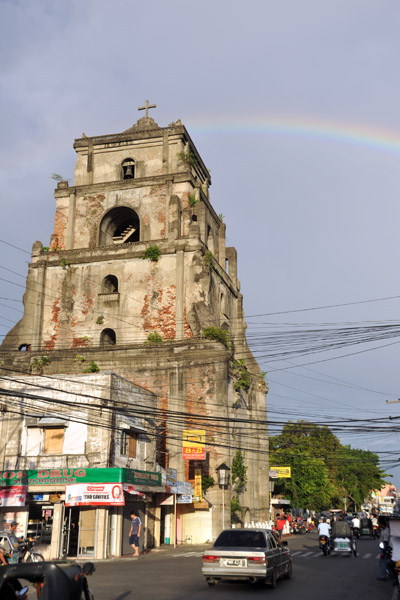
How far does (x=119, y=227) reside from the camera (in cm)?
4753

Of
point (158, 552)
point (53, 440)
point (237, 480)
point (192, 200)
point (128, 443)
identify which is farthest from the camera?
point (192, 200)

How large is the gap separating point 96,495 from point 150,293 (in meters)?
18.2

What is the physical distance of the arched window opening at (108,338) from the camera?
41.4 meters

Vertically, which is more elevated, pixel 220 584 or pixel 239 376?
pixel 239 376

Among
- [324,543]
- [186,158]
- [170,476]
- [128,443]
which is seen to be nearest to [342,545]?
[324,543]

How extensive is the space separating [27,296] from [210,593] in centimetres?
3249

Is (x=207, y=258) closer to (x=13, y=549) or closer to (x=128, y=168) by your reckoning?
(x=128, y=168)

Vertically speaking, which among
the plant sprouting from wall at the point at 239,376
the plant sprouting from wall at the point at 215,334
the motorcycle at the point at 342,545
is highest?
the plant sprouting from wall at the point at 215,334

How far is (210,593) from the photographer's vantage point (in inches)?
551

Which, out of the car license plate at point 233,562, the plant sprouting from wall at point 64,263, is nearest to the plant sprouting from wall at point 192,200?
the plant sprouting from wall at point 64,263

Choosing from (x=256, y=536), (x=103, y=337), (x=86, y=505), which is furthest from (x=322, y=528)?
(x=103, y=337)

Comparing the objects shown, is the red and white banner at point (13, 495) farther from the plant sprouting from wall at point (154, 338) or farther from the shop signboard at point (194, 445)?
the plant sprouting from wall at point (154, 338)

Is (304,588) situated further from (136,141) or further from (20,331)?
(136,141)

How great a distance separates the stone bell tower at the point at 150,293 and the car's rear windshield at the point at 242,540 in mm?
18156
